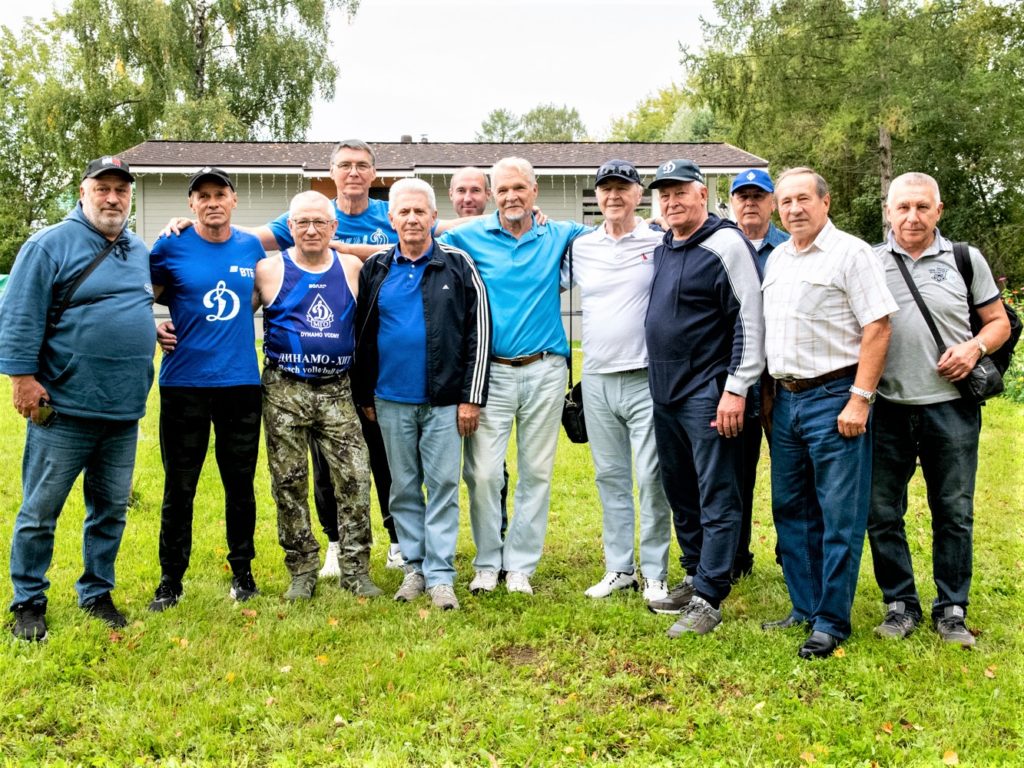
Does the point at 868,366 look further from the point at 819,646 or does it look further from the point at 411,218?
the point at 411,218

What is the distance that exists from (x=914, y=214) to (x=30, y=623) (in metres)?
4.84

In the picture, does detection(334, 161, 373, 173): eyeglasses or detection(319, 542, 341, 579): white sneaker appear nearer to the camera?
detection(334, 161, 373, 173): eyeglasses

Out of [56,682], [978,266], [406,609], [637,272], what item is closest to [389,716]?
[406,609]

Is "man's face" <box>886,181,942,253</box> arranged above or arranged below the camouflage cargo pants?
above

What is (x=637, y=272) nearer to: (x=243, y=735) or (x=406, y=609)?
(x=406, y=609)

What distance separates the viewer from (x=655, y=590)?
16.6 ft

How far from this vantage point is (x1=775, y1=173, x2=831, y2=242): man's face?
13.6 feet

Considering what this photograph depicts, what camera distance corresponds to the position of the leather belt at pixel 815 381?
4.13 metres

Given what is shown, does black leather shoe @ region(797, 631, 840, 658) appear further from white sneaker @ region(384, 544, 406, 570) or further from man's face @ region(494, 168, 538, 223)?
man's face @ region(494, 168, 538, 223)

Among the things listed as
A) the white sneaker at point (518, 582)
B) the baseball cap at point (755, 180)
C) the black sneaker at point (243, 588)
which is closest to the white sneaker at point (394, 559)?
the white sneaker at point (518, 582)

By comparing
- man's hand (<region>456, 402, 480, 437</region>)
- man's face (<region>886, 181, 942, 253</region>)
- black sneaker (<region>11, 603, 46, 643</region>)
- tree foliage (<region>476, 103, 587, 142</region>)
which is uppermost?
tree foliage (<region>476, 103, 587, 142</region>)

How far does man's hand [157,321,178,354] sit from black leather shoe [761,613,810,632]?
3490 millimetres

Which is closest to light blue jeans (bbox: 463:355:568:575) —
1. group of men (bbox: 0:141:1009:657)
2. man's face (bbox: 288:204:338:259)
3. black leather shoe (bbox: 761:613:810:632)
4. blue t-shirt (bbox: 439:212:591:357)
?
group of men (bbox: 0:141:1009:657)

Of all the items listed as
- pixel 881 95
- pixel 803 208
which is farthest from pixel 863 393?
pixel 881 95
